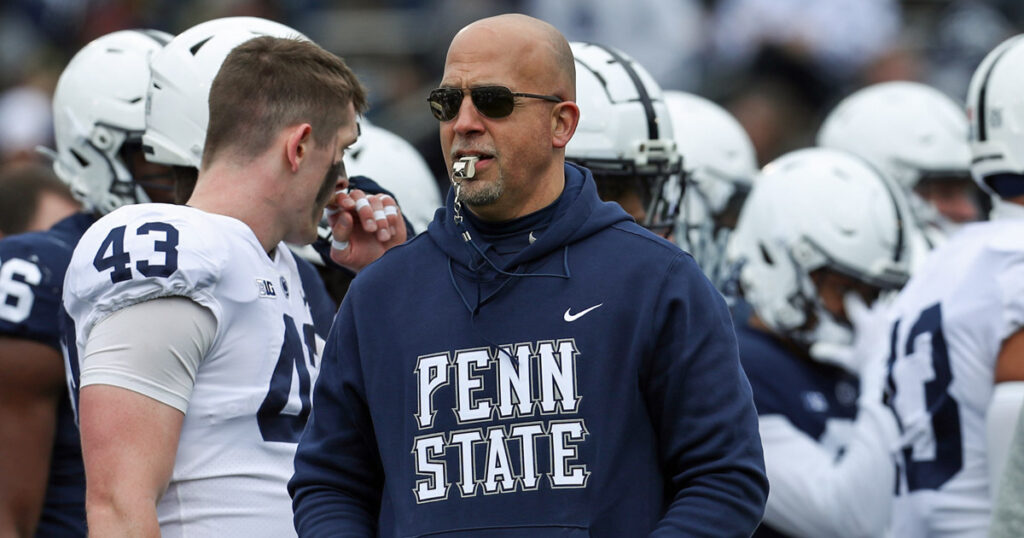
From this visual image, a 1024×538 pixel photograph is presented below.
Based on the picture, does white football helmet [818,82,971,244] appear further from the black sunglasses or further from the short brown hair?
the black sunglasses

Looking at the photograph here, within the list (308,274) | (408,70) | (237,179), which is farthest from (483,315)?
(408,70)

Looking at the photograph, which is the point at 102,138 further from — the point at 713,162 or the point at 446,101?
the point at 713,162

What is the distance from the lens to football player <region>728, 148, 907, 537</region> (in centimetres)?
488

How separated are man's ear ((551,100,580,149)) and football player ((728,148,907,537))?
220 cm

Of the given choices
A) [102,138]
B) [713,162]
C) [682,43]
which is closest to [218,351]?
[102,138]

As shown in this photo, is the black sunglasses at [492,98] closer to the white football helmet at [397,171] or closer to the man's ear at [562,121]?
the man's ear at [562,121]

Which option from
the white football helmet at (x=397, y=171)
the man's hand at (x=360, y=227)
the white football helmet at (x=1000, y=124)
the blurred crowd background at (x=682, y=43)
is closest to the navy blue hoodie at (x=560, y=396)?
the man's hand at (x=360, y=227)

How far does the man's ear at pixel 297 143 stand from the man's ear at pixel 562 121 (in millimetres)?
824

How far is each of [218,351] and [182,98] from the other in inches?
39.5

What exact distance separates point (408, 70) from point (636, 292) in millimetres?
10191

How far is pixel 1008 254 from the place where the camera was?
4.21m

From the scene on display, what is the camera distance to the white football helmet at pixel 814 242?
212 inches

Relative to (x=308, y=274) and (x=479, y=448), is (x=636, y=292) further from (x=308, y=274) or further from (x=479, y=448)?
(x=308, y=274)

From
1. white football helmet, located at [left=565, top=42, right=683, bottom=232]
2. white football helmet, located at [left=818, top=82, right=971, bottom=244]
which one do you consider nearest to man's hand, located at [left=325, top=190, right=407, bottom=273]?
white football helmet, located at [left=565, top=42, right=683, bottom=232]
